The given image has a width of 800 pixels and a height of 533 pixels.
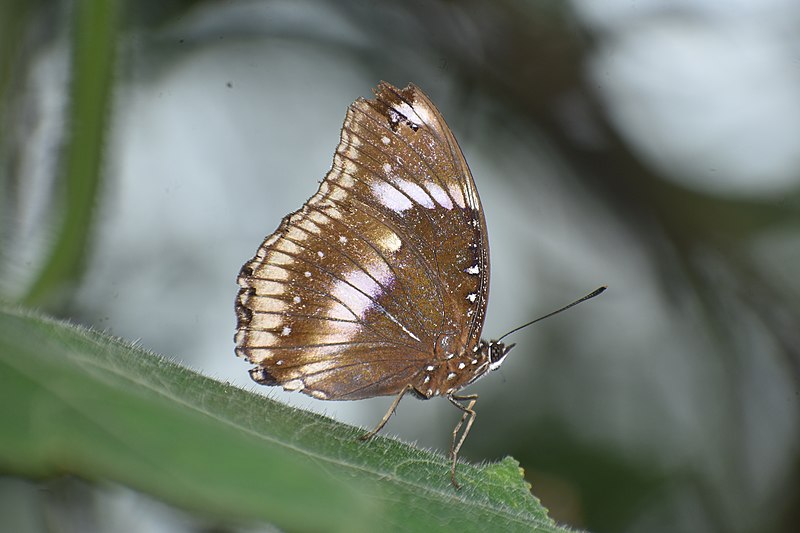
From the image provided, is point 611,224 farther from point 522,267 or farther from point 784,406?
point 784,406

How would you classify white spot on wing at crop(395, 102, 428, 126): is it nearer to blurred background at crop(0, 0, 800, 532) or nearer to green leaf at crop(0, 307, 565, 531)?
green leaf at crop(0, 307, 565, 531)

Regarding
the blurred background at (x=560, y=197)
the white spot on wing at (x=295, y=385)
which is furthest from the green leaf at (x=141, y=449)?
Result: the blurred background at (x=560, y=197)

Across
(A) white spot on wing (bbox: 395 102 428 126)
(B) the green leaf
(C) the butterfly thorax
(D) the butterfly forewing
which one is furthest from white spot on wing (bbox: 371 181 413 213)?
(B) the green leaf

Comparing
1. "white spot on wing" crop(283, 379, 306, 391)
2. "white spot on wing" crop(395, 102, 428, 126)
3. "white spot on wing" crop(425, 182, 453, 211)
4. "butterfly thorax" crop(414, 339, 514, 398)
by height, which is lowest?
"white spot on wing" crop(283, 379, 306, 391)

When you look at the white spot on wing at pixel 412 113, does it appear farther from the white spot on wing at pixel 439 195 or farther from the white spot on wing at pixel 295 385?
the white spot on wing at pixel 295 385

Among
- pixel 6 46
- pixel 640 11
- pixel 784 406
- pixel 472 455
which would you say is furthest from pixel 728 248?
pixel 6 46
